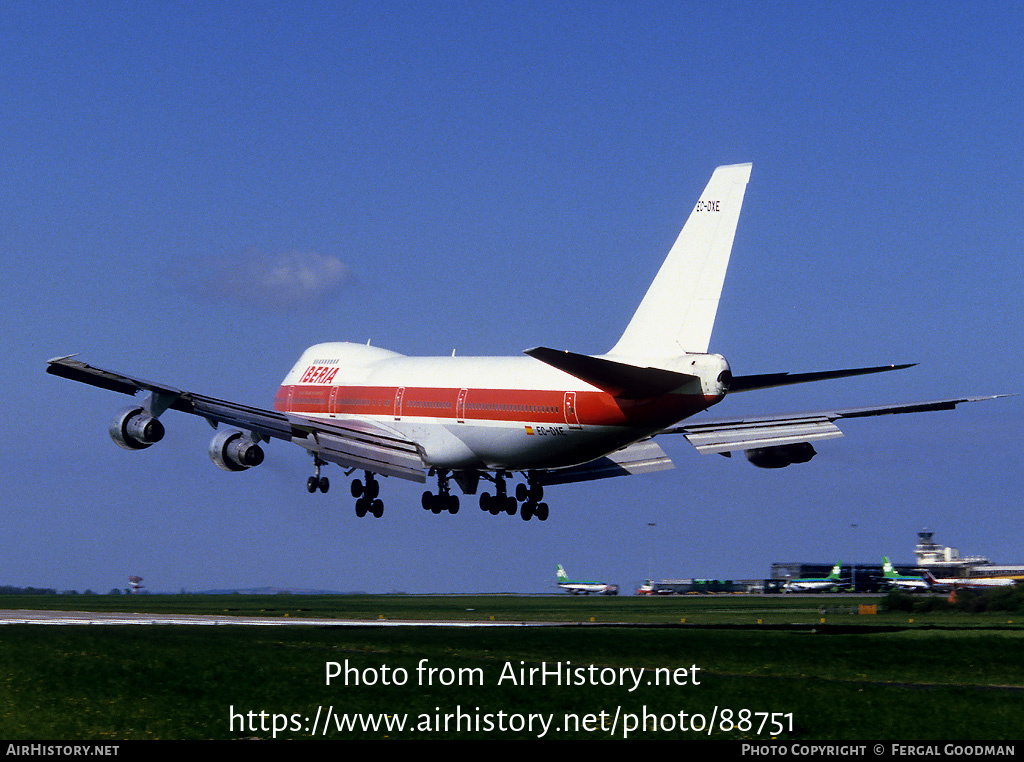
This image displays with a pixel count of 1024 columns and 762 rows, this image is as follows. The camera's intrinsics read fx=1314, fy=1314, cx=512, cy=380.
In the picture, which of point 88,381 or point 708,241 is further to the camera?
point 88,381

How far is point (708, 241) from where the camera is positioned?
48.5 meters

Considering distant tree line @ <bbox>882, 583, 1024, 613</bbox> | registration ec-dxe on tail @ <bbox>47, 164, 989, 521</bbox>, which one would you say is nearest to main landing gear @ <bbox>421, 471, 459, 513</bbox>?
registration ec-dxe on tail @ <bbox>47, 164, 989, 521</bbox>

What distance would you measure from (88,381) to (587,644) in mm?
24644

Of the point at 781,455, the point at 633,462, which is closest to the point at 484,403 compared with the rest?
the point at 633,462

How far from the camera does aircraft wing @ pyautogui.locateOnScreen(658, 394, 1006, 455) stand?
2269 inches

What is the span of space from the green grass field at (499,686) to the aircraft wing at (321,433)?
12.0 meters

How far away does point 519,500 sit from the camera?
62.5 meters

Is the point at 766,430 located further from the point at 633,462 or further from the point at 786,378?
the point at 786,378

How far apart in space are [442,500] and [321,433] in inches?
284

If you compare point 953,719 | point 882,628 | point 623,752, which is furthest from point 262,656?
point 882,628

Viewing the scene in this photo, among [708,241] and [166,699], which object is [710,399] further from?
[166,699]

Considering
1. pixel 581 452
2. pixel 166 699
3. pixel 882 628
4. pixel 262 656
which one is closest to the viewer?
pixel 166 699

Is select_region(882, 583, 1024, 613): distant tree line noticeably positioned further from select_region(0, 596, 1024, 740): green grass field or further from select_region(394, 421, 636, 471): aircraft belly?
select_region(394, 421, 636, 471): aircraft belly

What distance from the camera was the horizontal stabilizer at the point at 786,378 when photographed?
4179 cm
